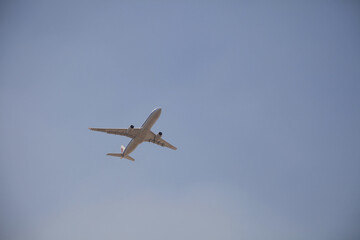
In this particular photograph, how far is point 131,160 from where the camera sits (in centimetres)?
6159

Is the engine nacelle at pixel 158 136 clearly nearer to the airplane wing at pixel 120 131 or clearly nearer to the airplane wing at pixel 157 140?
the airplane wing at pixel 157 140

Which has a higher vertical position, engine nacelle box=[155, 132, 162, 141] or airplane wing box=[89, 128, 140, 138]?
engine nacelle box=[155, 132, 162, 141]

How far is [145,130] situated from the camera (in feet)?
157

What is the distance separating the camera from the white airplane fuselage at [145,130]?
44.7 metres

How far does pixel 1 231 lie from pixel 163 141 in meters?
159

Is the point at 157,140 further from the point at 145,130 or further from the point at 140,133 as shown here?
the point at 145,130

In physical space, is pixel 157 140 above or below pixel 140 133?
above

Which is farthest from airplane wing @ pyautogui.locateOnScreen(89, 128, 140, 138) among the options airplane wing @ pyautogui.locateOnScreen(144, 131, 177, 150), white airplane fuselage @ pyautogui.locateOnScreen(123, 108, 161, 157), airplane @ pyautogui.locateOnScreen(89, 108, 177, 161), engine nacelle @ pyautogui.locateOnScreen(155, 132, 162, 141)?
engine nacelle @ pyautogui.locateOnScreen(155, 132, 162, 141)

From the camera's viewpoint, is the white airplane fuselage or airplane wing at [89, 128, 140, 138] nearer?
the white airplane fuselage

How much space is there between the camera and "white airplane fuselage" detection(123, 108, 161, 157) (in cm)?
4469

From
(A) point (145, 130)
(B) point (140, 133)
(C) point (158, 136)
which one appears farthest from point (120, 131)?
(C) point (158, 136)

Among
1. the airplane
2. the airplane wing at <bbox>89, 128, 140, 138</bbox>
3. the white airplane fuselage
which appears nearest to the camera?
the white airplane fuselage

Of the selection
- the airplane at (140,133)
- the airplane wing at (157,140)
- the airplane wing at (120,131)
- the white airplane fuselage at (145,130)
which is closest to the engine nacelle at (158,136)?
the airplane at (140,133)

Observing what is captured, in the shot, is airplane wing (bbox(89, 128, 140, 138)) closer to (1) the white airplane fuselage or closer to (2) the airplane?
(2) the airplane
